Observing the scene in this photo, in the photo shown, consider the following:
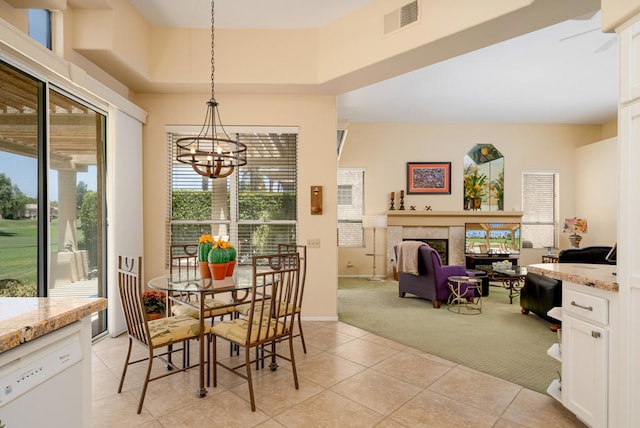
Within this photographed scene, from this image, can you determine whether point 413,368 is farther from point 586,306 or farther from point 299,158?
point 299,158

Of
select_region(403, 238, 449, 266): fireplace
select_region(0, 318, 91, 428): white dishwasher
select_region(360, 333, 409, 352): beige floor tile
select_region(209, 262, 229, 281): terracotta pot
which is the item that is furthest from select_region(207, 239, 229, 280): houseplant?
select_region(403, 238, 449, 266): fireplace

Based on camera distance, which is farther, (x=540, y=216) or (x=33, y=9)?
(x=540, y=216)

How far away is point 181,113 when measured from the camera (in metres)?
4.35

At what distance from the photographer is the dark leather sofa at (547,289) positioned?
4.11 meters

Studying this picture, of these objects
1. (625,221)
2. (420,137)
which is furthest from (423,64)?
(420,137)

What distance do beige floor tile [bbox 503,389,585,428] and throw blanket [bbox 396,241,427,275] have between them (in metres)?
2.71

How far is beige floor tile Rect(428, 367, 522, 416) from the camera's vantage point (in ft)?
8.12

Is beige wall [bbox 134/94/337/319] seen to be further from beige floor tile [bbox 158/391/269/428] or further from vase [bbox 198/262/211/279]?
beige floor tile [bbox 158/391/269/428]

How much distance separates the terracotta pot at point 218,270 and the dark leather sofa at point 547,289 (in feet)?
12.4

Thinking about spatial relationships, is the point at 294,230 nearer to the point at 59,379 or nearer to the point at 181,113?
the point at 181,113

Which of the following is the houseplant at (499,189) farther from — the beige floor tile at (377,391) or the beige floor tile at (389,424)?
the beige floor tile at (389,424)

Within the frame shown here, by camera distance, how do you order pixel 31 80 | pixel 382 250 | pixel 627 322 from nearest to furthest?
1. pixel 627 322
2. pixel 31 80
3. pixel 382 250

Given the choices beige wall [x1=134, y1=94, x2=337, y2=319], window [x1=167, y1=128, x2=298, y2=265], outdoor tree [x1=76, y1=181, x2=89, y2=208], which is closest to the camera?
outdoor tree [x1=76, y1=181, x2=89, y2=208]

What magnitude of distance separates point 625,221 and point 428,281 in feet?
11.4
